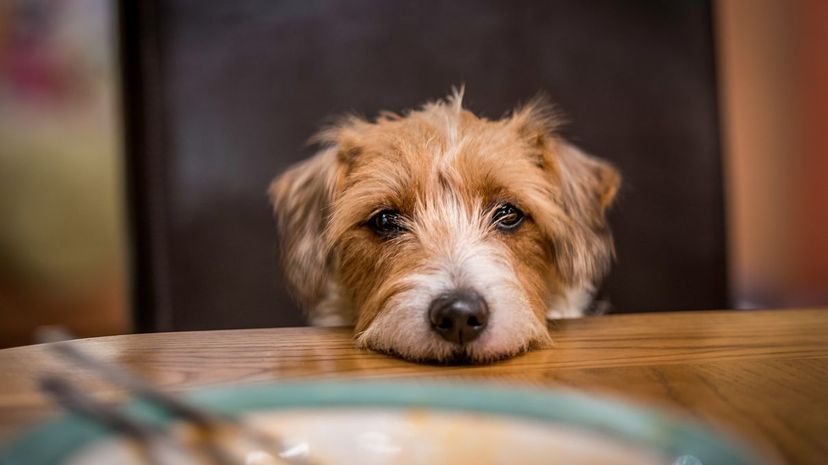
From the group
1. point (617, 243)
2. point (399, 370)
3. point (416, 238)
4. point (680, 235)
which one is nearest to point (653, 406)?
point (399, 370)

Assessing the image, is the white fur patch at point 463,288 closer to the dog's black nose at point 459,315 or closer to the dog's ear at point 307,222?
the dog's black nose at point 459,315

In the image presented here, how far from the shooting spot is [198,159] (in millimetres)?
1631

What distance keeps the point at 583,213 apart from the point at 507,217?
0.19 meters

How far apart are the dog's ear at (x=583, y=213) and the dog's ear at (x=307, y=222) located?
41 cm

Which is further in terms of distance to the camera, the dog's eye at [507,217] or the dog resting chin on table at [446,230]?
the dog's eye at [507,217]

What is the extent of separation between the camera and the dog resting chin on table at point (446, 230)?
0.94 m

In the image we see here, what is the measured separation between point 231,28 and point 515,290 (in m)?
0.96

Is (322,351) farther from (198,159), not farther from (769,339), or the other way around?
(198,159)

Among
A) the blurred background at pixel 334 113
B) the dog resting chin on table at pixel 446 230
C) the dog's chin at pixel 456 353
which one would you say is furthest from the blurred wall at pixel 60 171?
the dog's chin at pixel 456 353

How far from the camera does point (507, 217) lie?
1.17 metres

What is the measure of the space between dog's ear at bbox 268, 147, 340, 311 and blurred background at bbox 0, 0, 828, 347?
0.56 feet

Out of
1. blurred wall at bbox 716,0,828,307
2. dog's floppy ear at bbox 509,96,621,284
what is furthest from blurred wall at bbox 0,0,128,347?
blurred wall at bbox 716,0,828,307

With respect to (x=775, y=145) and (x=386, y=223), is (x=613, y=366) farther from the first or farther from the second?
(x=775, y=145)

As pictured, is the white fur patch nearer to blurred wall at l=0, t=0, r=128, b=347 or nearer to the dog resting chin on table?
the dog resting chin on table
